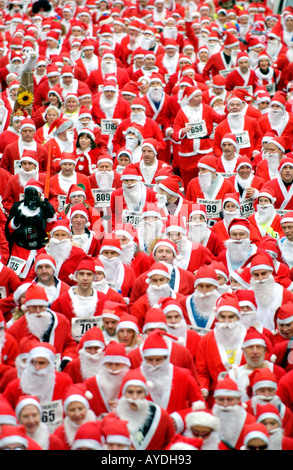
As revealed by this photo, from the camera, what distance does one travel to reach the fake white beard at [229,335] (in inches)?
360

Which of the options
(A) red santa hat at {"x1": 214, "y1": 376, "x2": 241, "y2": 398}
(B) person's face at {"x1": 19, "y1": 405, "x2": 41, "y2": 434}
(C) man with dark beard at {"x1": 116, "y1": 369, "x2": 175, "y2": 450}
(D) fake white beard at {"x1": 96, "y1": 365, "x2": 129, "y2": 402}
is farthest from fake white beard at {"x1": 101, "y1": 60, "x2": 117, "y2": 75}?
(B) person's face at {"x1": 19, "y1": 405, "x2": 41, "y2": 434}

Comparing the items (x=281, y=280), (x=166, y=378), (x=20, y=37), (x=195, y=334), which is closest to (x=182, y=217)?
(x=281, y=280)

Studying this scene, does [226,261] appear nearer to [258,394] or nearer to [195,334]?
[195,334]

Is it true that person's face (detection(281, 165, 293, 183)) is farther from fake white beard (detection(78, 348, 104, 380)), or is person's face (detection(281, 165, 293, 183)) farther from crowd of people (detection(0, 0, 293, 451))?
fake white beard (detection(78, 348, 104, 380))

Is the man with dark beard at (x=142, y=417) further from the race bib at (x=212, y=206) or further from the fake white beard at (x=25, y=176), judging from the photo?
the fake white beard at (x=25, y=176)

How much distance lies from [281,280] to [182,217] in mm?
1975

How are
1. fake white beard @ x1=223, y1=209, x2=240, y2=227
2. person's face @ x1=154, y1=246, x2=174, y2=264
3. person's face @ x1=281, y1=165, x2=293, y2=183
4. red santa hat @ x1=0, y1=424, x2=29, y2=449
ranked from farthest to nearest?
person's face @ x1=281, y1=165, x2=293, y2=183
fake white beard @ x1=223, y1=209, x2=240, y2=227
person's face @ x1=154, y1=246, x2=174, y2=264
red santa hat @ x1=0, y1=424, x2=29, y2=449

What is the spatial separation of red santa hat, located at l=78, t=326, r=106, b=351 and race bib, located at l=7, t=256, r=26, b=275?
2661mm

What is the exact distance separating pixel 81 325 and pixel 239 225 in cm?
264

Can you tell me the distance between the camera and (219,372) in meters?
9.05

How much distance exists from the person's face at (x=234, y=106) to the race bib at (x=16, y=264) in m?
5.24

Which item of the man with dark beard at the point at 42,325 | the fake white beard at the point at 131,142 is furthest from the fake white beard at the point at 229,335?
the fake white beard at the point at 131,142

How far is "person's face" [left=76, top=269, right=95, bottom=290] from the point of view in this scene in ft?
32.7

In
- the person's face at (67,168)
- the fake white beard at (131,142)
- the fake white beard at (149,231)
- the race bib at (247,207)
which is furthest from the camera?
the fake white beard at (131,142)
